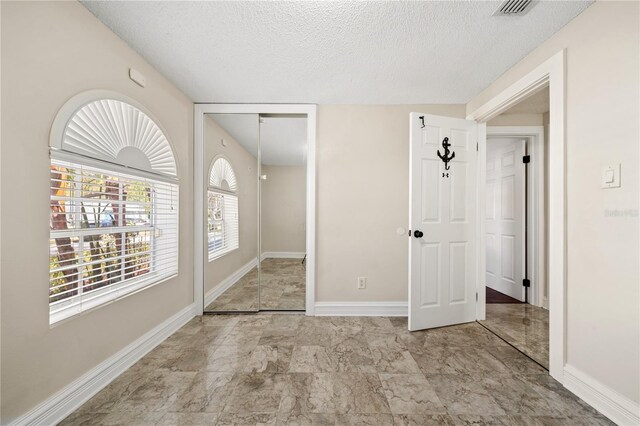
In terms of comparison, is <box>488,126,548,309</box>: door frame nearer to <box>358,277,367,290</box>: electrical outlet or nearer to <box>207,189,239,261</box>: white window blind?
<box>358,277,367,290</box>: electrical outlet

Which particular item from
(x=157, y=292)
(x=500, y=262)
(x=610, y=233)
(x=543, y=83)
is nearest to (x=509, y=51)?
(x=543, y=83)

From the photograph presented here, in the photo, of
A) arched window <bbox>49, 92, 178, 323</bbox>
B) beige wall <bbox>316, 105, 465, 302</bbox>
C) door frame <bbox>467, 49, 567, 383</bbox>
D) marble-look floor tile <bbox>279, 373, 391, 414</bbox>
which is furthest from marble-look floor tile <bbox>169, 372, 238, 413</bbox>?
door frame <bbox>467, 49, 567, 383</bbox>

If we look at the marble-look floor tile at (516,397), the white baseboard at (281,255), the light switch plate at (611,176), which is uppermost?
the light switch plate at (611,176)

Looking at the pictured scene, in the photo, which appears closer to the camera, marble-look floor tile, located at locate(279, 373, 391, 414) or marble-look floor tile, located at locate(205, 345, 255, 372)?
marble-look floor tile, located at locate(279, 373, 391, 414)

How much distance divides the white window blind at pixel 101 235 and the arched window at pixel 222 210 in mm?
627

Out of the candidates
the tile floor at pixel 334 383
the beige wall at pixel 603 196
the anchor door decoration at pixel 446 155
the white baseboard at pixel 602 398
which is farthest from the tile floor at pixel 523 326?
the anchor door decoration at pixel 446 155

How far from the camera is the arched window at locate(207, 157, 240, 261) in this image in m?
2.92

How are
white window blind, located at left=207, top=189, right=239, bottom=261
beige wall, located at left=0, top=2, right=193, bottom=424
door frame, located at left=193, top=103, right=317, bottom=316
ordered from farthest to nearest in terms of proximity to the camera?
1. white window blind, located at left=207, top=189, right=239, bottom=261
2. door frame, located at left=193, top=103, right=317, bottom=316
3. beige wall, located at left=0, top=2, right=193, bottom=424

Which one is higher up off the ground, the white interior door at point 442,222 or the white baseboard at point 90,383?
the white interior door at point 442,222

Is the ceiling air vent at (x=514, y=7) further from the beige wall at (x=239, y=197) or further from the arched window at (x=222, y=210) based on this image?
the arched window at (x=222, y=210)

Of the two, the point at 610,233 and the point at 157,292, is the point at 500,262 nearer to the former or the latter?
the point at 610,233

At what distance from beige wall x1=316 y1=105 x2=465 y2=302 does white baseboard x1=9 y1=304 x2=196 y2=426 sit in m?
1.58

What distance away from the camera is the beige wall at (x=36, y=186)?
3.75 feet

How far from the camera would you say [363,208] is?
2.79 metres
